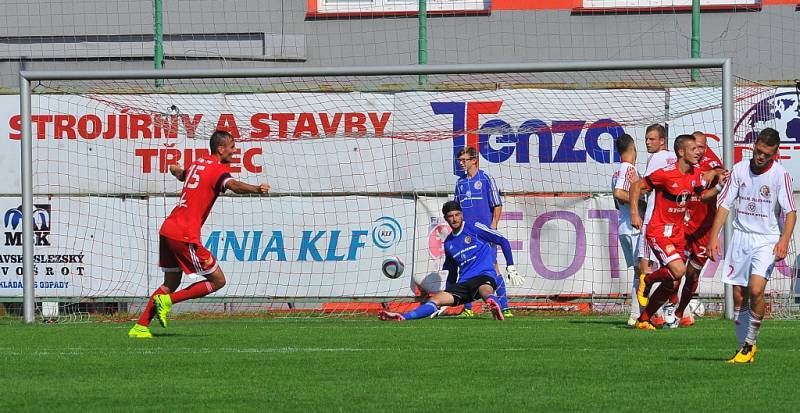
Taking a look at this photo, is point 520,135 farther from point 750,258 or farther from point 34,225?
point 750,258

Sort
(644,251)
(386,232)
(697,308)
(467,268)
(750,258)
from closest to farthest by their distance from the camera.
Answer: (750,258)
(644,251)
(467,268)
(697,308)
(386,232)

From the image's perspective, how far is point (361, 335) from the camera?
42.9 ft

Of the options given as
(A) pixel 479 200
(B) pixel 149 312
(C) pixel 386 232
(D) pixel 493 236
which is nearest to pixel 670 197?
(D) pixel 493 236

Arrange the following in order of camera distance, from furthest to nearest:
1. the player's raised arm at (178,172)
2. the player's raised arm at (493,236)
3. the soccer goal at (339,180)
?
the soccer goal at (339,180)
the player's raised arm at (493,236)
the player's raised arm at (178,172)

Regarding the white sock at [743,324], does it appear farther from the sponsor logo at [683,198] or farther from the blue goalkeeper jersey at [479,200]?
the blue goalkeeper jersey at [479,200]

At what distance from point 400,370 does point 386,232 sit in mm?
8310

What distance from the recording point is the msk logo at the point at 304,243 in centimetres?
1770

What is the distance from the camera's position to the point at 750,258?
9961 millimetres

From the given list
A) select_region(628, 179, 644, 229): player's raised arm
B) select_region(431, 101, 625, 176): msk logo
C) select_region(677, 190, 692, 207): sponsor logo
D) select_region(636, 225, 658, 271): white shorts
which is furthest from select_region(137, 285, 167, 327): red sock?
select_region(431, 101, 625, 176): msk logo

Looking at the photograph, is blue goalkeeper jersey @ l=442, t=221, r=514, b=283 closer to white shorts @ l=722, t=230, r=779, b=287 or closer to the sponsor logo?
the sponsor logo

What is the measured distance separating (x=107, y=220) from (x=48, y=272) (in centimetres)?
96

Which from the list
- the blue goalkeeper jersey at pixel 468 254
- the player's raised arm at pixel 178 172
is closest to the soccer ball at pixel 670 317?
the blue goalkeeper jersey at pixel 468 254

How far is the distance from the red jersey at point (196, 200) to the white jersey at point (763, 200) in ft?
15.5

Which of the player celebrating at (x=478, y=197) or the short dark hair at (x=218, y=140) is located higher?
the short dark hair at (x=218, y=140)
